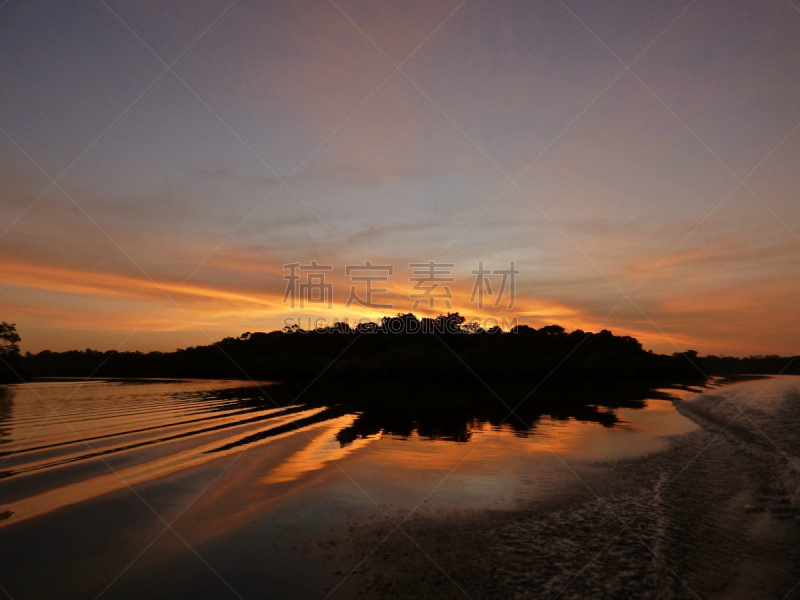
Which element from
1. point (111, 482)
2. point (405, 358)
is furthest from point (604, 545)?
point (405, 358)

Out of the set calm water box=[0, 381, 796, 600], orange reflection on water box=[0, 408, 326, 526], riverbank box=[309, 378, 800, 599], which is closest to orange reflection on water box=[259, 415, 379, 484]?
calm water box=[0, 381, 796, 600]

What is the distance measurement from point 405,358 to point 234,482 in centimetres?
3537

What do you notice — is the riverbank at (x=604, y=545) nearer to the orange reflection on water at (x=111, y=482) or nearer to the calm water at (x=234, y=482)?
the calm water at (x=234, y=482)

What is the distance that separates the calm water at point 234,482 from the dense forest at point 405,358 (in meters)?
27.1

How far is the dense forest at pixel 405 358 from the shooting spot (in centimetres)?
4266

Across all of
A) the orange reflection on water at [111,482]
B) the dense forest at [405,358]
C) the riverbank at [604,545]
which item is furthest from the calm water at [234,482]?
the dense forest at [405,358]

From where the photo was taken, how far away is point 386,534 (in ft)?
17.5

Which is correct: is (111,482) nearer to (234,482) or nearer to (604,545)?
(234,482)

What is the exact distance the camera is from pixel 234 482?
7.38 metres

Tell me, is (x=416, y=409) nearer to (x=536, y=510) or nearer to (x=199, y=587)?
(x=536, y=510)

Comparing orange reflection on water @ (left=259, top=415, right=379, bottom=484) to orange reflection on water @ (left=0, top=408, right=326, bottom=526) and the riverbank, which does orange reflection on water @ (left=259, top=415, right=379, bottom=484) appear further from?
the riverbank

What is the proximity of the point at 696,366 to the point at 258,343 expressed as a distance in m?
58.7

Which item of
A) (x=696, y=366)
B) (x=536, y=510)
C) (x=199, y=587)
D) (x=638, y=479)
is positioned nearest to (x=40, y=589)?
(x=199, y=587)

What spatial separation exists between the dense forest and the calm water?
88.8 feet
